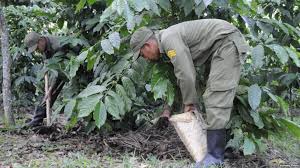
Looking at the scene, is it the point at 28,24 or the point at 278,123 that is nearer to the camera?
the point at 278,123

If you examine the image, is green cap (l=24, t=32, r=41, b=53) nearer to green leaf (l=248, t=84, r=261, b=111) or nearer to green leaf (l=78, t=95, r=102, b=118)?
green leaf (l=78, t=95, r=102, b=118)

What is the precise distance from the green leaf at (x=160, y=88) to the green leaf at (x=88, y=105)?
1.56ft

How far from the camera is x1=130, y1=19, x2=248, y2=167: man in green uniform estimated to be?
355cm

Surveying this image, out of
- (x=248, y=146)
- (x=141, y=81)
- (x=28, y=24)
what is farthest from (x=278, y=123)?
(x=28, y=24)

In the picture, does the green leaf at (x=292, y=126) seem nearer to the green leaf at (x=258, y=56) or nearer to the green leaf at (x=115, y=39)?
the green leaf at (x=258, y=56)

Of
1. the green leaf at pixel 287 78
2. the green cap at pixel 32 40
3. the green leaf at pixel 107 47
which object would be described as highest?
the green leaf at pixel 107 47

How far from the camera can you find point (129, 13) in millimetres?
3139

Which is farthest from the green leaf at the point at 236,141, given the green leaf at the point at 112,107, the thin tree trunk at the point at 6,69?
the thin tree trunk at the point at 6,69

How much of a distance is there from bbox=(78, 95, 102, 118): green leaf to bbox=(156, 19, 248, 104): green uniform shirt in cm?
70

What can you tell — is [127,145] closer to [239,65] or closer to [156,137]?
[156,137]

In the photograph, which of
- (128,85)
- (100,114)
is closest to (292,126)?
(128,85)

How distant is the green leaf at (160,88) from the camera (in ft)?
12.2

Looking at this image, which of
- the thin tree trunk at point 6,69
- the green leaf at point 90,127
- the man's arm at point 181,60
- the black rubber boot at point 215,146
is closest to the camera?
the man's arm at point 181,60

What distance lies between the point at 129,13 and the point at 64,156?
5.13ft
